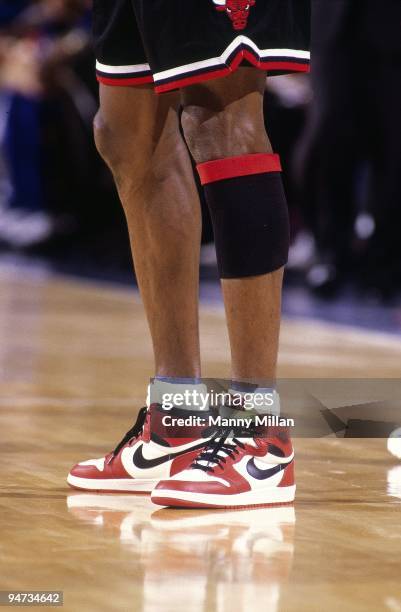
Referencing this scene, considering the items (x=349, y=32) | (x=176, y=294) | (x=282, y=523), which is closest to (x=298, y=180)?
(x=349, y=32)

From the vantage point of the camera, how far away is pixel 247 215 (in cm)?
152

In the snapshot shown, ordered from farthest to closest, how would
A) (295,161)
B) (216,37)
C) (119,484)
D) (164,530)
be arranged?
(295,161)
(119,484)
(216,37)
(164,530)

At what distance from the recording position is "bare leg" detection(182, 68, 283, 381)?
150 cm

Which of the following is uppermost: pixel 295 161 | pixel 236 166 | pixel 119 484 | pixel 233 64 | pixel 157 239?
pixel 233 64

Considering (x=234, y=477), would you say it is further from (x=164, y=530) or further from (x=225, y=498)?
(x=164, y=530)

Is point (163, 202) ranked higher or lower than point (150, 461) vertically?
higher

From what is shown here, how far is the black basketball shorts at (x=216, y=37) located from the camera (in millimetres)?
1455

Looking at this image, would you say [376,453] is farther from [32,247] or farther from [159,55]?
[32,247]

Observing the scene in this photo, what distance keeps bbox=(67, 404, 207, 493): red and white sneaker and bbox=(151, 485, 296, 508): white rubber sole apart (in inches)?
3.7

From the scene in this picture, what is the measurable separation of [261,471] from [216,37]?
0.46 m

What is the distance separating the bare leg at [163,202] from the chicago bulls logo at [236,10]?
177 millimetres

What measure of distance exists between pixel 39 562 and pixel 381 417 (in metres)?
0.78

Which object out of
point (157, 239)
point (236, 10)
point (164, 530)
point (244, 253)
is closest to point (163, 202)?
point (157, 239)

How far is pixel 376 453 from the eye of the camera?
180cm
